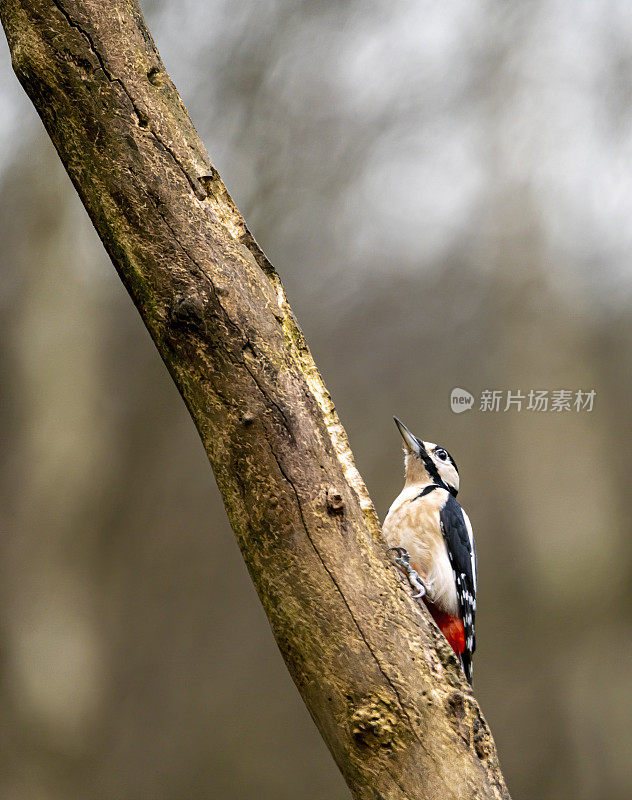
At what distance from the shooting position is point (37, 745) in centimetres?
287

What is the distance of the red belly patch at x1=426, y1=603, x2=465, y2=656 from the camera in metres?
1.49

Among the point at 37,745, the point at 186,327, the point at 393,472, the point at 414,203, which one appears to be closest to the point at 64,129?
the point at 186,327

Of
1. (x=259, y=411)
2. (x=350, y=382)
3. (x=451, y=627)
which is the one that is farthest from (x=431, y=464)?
(x=350, y=382)

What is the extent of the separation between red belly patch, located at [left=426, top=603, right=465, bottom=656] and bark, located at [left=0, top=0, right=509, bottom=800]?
58 centimetres

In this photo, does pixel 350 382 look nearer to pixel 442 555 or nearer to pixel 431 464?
pixel 431 464

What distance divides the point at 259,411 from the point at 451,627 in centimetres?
83

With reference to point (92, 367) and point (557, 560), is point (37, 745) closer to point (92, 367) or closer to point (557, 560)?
point (92, 367)

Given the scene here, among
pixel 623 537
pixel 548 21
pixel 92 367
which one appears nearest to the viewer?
pixel 623 537

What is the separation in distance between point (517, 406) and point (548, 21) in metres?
1.56

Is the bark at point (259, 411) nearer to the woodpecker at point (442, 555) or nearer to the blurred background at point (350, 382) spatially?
the woodpecker at point (442, 555)

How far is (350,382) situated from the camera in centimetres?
291

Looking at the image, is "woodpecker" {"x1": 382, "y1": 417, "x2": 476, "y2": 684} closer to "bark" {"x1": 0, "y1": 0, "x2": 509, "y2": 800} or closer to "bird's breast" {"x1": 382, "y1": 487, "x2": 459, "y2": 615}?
"bird's breast" {"x1": 382, "y1": 487, "x2": 459, "y2": 615}

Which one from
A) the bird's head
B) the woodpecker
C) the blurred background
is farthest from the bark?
the blurred background

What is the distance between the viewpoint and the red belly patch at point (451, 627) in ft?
4.88
